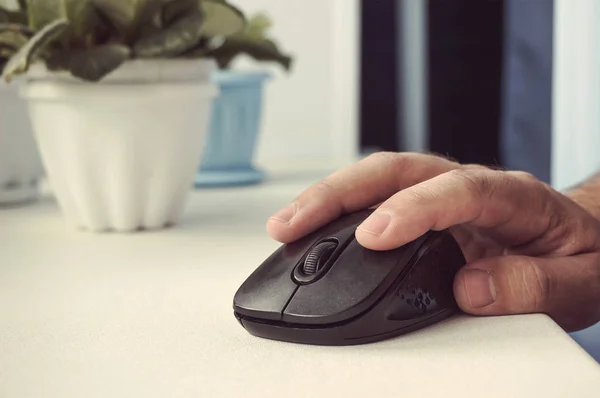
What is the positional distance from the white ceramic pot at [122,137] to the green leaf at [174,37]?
0.03 meters

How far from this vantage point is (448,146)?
3061 mm

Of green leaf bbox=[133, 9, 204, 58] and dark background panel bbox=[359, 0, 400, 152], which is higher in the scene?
green leaf bbox=[133, 9, 204, 58]

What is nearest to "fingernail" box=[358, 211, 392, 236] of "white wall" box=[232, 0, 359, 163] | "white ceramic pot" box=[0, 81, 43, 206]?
"white ceramic pot" box=[0, 81, 43, 206]

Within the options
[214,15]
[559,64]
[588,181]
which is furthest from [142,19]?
[559,64]

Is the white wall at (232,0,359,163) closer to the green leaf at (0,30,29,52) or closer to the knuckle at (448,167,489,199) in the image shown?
the green leaf at (0,30,29,52)

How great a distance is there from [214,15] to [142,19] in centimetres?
9

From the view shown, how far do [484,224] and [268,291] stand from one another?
6.4 inches

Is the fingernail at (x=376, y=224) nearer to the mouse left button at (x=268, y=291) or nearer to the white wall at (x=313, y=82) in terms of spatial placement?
the mouse left button at (x=268, y=291)

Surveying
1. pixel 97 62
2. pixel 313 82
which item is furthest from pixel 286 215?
pixel 313 82

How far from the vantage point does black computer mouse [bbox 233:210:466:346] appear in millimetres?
451

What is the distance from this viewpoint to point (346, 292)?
456 mm

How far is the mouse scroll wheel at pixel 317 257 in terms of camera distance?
1.57ft

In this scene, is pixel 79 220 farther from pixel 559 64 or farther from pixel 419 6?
pixel 419 6

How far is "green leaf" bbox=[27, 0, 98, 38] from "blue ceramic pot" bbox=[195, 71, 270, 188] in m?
0.45
